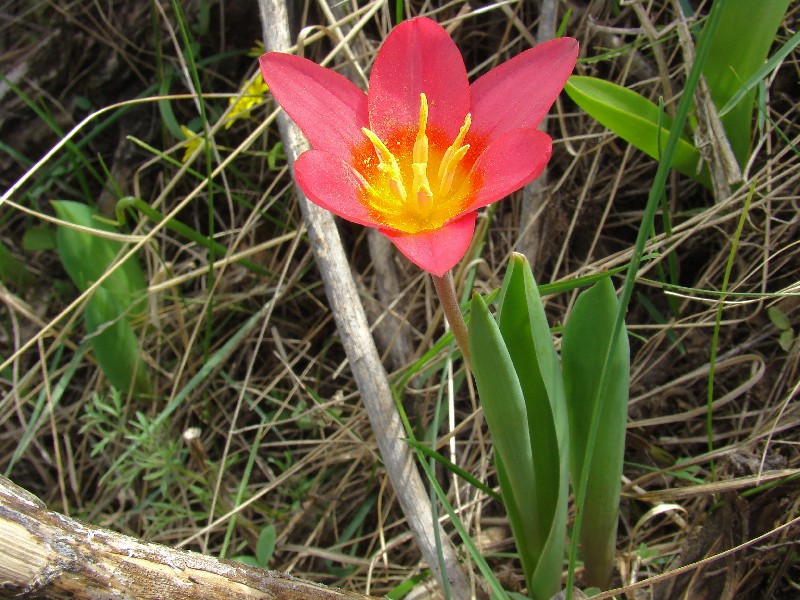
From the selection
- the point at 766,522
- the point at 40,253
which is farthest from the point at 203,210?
the point at 766,522

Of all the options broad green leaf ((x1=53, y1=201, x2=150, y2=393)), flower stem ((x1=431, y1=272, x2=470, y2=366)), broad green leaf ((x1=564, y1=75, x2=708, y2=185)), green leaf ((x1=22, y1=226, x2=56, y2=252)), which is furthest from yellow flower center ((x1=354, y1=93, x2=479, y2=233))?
green leaf ((x1=22, y1=226, x2=56, y2=252))

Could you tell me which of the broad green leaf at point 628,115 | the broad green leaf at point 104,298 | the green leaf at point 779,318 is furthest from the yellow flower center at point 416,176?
the broad green leaf at point 104,298

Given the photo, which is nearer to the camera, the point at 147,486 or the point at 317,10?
the point at 147,486

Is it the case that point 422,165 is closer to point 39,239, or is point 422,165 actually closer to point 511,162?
point 511,162

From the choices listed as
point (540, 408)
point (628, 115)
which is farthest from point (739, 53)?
point (540, 408)

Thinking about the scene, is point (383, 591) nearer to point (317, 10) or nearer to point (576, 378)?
point (576, 378)

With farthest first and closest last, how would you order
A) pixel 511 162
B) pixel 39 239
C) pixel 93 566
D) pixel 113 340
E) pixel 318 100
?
pixel 39 239 → pixel 113 340 → pixel 318 100 → pixel 511 162 → pixel 93 566
